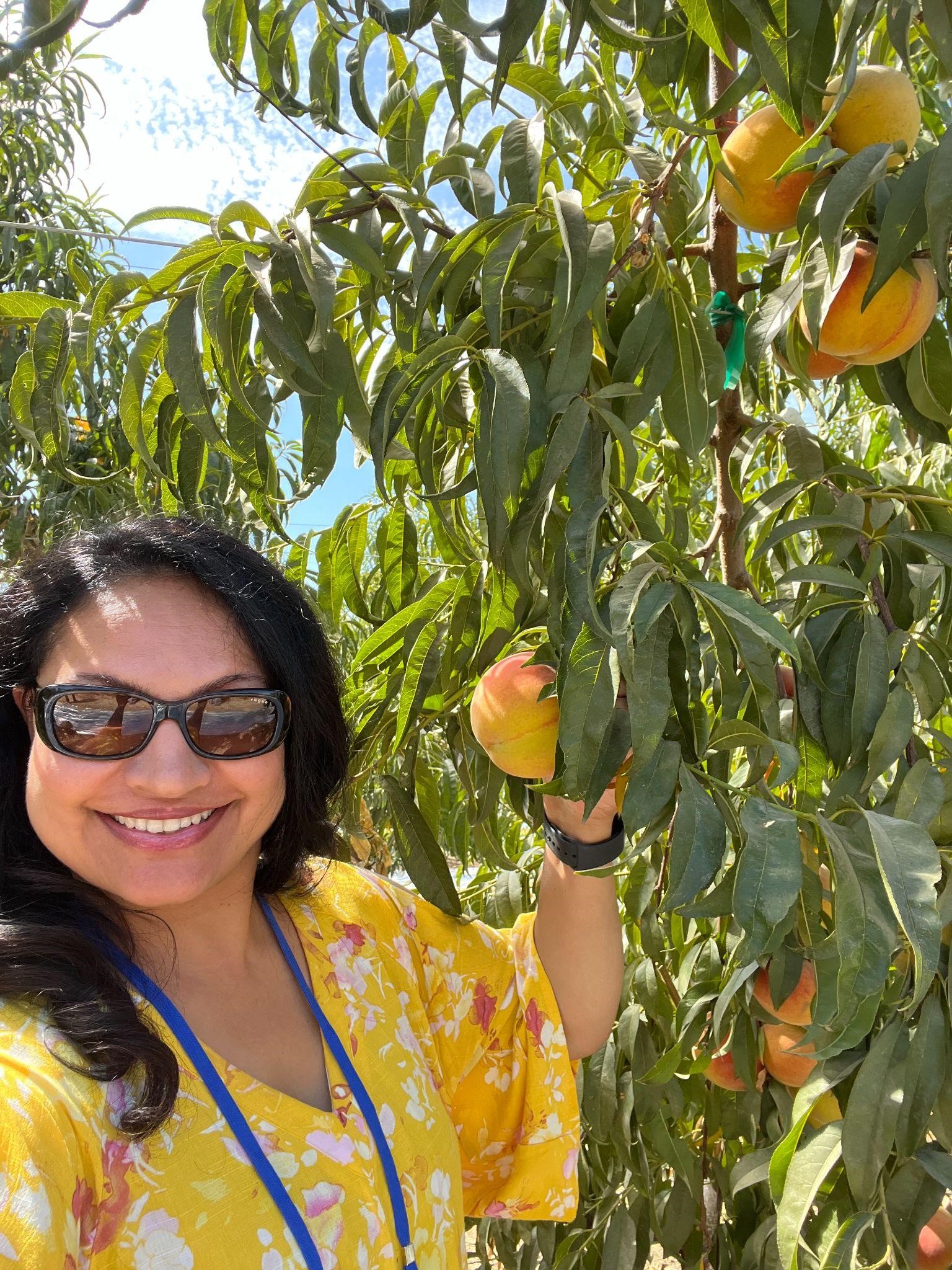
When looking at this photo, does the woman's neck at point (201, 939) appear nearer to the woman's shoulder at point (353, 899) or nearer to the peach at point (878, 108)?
the woman's shoulder at point (353, 899)

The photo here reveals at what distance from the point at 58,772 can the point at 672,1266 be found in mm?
2577

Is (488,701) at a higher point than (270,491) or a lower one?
lower

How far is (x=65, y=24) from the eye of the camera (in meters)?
0.57

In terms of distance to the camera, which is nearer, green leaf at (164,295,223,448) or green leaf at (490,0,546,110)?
green leaf at (490,0,546,110)

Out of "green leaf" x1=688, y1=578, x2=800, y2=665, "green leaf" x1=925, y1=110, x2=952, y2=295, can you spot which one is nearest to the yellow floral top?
"green leaf" x1=688, y1=578, x2=800, y2=665

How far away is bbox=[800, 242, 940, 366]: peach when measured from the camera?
86 cm

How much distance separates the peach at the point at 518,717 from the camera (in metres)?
0.88

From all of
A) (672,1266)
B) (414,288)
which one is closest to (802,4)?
(414,288)

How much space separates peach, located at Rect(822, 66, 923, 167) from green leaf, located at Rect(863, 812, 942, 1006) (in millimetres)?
535

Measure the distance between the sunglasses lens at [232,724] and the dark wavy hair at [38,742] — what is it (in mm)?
70

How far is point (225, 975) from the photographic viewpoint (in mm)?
898

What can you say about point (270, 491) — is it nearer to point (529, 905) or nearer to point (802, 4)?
point (802, 4)

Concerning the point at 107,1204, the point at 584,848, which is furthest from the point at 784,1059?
the point at 107,1204

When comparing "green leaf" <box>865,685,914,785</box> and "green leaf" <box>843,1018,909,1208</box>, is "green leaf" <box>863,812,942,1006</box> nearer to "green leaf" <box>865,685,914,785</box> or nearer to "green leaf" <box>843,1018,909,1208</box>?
"green leaf" <box>865,685,914,785</box>
